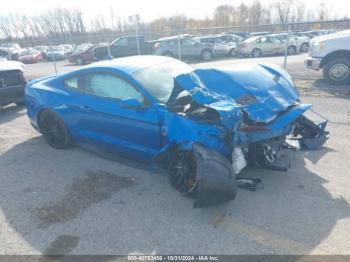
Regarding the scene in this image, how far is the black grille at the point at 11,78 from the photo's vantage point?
27.5ft

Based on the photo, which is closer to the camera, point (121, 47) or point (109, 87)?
point (109, 87)

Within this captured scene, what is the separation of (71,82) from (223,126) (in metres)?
2.91

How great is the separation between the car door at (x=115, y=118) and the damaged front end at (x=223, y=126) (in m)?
0.32

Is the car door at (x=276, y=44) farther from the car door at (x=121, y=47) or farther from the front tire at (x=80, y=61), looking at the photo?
the front tire at (x=80, y=61)

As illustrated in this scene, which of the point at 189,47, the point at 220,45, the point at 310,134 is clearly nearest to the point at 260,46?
the point at 220,45

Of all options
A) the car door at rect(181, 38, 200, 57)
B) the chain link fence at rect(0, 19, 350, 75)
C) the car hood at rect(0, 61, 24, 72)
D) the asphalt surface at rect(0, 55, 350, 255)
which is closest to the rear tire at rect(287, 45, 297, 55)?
the chain link fence at rect(0, 19, 350, 75)

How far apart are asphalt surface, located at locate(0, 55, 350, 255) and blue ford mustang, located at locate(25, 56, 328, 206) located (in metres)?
0.27

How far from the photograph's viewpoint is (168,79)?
4.77 m

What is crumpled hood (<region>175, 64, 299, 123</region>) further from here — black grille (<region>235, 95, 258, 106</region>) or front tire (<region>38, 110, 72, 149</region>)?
front tire (<region>38, 110, 72, 149</region>)

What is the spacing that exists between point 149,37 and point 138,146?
2387 cm

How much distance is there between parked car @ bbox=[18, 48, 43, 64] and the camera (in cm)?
3117

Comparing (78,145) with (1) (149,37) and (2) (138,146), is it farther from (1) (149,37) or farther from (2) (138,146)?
(1) (149,37)

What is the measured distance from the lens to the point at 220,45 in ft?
71.4

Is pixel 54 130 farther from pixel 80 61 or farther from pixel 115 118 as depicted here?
pixel 80 61
